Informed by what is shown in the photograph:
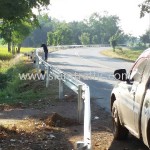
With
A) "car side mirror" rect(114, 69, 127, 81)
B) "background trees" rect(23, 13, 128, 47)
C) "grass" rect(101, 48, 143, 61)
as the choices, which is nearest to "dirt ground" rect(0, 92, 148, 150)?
"car side mirror" rect(114, 69, 127, 81)

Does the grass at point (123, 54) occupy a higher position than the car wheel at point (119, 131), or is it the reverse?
the car wheel at point (119, 131)

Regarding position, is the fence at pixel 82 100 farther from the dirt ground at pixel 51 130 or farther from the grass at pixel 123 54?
the grass at pixel 123 54

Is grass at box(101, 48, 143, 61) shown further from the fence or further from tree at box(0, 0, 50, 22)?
the fence

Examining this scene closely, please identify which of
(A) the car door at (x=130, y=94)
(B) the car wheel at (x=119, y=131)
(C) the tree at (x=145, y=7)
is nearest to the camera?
(A) the car door at (x=130, y=94)

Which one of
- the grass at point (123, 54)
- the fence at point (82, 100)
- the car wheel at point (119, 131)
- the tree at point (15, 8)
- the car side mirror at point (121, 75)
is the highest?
the tree at point (15, 8)

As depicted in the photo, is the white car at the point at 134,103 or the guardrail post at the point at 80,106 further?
the guardrail post at the point at 80,106

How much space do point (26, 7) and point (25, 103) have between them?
17.7m

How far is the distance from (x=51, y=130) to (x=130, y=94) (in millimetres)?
2723

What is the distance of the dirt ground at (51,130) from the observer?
26.0 ft

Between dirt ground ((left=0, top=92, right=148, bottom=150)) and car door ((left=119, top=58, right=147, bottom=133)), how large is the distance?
2.06 ft

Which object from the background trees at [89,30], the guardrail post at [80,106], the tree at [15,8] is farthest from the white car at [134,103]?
the background trees at [89,30]

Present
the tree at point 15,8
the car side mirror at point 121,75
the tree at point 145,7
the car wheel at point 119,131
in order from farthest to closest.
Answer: the tree at point 145,7 → the tree at point 15,8 → the car wheel at point 119,131 → the car side mirror at point 121,75

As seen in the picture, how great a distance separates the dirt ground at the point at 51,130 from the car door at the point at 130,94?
628 mm

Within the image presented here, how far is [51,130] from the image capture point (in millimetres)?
9352
